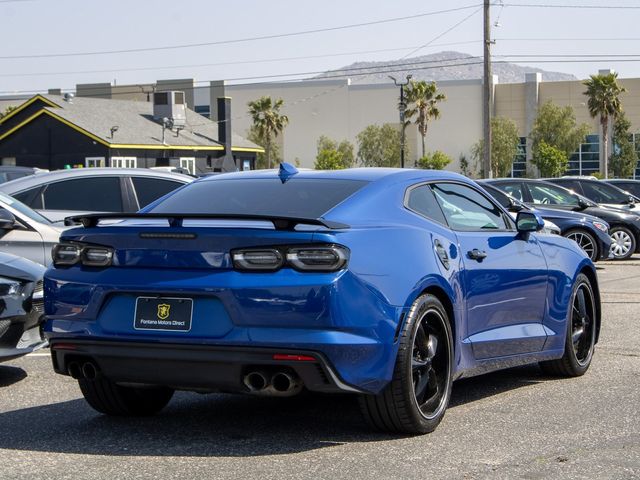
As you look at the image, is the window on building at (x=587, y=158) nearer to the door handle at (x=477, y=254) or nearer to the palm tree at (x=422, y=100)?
the palm tree at (x=422, y=100)

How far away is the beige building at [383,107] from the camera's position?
355ft

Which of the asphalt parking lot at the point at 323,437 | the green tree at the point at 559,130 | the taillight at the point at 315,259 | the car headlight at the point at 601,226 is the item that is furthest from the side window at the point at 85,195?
the green tree at the point at 559,130

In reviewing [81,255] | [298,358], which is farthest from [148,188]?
[298,358]

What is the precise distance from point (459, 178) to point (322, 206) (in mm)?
1453

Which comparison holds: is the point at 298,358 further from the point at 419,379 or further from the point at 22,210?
the point at 22,210

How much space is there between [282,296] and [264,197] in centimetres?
128

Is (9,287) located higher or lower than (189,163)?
lower

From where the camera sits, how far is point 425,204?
687 centimetres

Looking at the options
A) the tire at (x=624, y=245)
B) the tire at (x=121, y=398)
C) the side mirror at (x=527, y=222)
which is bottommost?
the tire at (x=624, y=245)

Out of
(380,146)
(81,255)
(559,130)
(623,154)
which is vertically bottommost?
(81,255)

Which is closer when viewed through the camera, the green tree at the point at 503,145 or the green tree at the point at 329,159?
the green tree at the point at 503,145

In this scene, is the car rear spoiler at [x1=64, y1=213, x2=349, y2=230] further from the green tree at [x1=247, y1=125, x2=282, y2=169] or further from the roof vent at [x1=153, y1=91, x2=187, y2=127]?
the green tree at [x1=247, y1=125, x2=282, y2=169]

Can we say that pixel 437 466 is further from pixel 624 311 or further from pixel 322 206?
pixel 624 311

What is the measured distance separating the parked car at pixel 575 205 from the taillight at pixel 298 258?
617 inches
